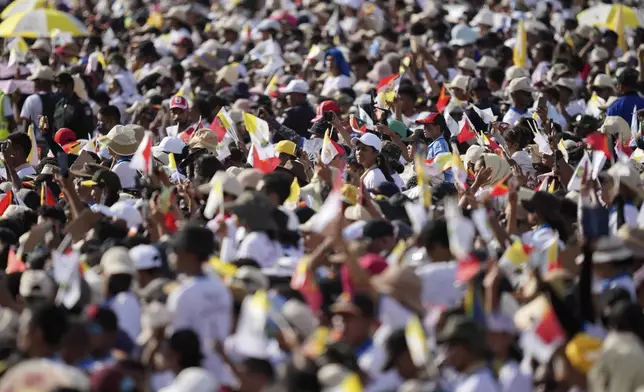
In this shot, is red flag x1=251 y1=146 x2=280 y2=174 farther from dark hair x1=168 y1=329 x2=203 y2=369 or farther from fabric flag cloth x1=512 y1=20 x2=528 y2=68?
fabric flag cloth x1=512 y1=20 x2=528 y2=68

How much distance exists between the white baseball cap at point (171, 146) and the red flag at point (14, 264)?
343cm

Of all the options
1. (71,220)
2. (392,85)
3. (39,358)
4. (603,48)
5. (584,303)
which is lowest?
(603,48)

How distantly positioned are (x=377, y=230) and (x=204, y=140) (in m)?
4.33

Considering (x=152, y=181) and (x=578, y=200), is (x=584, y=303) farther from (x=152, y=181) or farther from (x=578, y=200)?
(x=152, y=181)

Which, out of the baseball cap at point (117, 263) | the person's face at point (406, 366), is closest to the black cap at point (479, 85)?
A: the baseball cap at point (117, 263)

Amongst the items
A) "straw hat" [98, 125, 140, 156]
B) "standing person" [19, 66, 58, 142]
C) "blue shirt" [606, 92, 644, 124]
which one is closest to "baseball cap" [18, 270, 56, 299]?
"straw hat" [98, 125, 140, 156]

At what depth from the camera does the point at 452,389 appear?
6.99 m

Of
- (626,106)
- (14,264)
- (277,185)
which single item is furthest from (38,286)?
(626,106)

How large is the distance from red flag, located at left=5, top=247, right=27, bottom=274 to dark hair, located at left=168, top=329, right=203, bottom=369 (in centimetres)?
218

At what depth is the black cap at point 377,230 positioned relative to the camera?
920 cm

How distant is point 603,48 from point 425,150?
5.92 metres

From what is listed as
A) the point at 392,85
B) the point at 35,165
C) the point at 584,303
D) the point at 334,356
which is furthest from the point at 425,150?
the point at 334,356

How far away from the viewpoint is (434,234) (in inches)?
327

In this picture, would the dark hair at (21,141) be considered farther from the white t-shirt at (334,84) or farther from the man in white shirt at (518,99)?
the man in white shirt at (518,99)
